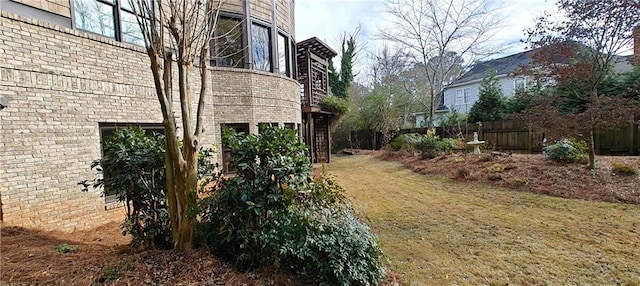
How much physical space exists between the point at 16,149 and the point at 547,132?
11846mm

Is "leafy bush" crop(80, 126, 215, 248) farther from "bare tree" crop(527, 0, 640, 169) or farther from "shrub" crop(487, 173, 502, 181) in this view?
"bare tree" crop(527, 0, 640, 169)

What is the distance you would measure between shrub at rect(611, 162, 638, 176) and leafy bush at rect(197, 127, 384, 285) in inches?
316

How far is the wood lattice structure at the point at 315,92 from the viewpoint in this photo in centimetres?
1328

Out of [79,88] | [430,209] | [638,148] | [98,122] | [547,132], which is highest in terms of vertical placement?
[79,88]

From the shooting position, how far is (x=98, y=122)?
545cm

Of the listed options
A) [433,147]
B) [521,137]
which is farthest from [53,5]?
[521,137]

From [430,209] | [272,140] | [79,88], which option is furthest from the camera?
[430,209]

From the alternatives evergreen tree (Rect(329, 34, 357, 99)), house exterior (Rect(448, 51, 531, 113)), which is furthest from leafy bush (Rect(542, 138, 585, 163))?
house exterior (Rect(448, 51, 531, 113))

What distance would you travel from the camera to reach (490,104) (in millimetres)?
17078

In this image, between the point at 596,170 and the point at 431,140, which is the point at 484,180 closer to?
the point at 596,170

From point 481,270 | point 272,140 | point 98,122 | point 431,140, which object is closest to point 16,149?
point 98,122

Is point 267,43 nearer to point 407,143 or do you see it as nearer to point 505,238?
point 505,238

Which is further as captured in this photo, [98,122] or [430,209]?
[430,209]

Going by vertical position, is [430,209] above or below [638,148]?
below
